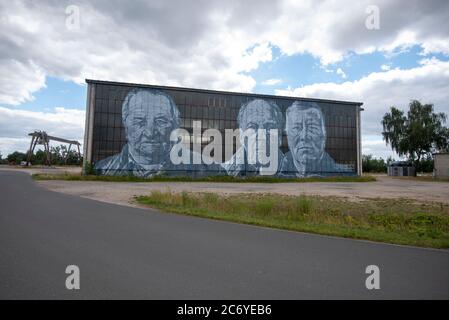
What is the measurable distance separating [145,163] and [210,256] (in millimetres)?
36407

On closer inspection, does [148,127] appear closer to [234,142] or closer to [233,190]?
[234,142]

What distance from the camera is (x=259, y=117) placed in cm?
4534

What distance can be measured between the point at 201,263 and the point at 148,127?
1484 inches

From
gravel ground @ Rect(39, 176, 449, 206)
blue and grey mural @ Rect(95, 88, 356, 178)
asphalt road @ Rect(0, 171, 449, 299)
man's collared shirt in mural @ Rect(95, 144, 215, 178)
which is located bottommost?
asphalt road @ Rect(0, 171, 449, 299)

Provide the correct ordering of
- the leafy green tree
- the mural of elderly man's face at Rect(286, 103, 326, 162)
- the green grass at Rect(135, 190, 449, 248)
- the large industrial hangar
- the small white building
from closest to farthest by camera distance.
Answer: the green grass at Rect(135, 190, 449, 248) → the large industrial hangar → the mural of elderly man's face at Rect(286, 103, 326, 162) → the small white building → the leafy green tree

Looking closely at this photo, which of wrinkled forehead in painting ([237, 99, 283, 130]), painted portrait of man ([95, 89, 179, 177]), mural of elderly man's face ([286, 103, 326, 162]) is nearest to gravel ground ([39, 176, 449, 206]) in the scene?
painted portrait of man ([95, 89, 179, 177])

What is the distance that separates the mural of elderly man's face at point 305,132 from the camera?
4597cm

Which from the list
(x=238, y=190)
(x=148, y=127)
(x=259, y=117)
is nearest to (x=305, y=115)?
(x=259, y=117)

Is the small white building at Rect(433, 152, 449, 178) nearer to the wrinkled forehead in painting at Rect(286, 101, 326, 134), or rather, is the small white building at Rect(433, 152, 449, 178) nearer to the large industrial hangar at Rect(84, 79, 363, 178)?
the large industrial hangar at Rect(84, 79, 363, 178)

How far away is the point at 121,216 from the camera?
32.5 ft

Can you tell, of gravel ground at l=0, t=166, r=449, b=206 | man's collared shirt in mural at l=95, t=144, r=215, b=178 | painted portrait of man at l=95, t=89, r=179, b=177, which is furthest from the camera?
painted portrait of man at l=95, t=89, r=179, b=177

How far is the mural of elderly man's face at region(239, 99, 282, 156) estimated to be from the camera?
148 ft

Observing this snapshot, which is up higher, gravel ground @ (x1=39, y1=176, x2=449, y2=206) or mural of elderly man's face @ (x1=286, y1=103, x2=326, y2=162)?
mural of elderly man's face @ (x1=286, y1=103, x2=326, y2=162)

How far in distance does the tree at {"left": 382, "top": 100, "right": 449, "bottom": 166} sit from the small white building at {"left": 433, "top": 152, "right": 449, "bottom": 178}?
336 inches
